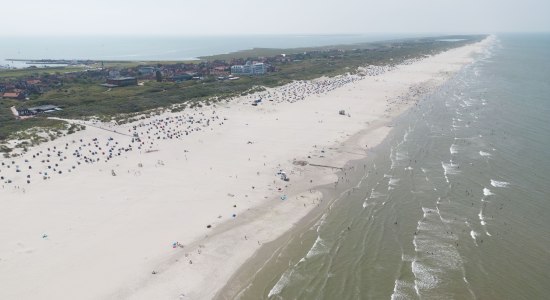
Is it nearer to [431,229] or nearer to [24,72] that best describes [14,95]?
[24,72]

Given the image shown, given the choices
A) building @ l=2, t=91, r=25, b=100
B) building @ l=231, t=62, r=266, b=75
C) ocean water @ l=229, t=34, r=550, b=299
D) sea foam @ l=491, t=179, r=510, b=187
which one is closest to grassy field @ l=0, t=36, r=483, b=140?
building @ l=2, t=91, r=25, b=100

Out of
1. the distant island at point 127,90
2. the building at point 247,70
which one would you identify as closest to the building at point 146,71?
the distant island at point 127,90

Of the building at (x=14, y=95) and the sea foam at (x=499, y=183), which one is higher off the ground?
the building at (x=14, y=95)

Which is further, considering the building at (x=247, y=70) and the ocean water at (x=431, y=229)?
the building at (x=247, y=70)

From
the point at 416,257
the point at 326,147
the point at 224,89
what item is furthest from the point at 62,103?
the point at 416,257

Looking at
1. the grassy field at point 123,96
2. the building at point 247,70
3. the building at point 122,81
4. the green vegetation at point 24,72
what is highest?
the green vegetation at point 24,72

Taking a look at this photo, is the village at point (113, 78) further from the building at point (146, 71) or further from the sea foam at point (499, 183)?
the sea foam at point (499, 183)

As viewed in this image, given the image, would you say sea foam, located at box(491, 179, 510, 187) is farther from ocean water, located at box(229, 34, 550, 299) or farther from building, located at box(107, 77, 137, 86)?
building, located at box(107, 77, 137, 86)

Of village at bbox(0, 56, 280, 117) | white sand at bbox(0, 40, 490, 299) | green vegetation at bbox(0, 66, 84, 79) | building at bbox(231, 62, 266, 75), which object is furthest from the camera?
building at bbox(231, 62, 266, 75)
